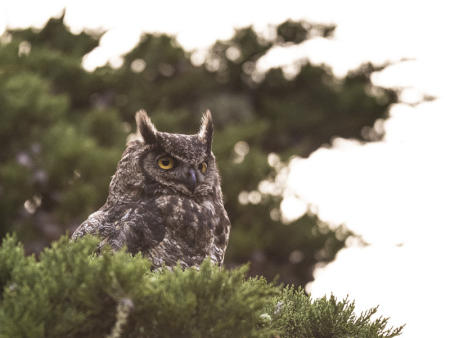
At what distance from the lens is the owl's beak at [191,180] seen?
10.2 ft

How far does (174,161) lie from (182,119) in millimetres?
8996

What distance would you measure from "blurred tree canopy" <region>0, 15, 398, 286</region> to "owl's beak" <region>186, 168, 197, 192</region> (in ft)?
18.6

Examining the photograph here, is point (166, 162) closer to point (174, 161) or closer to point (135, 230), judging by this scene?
point (174, 161)

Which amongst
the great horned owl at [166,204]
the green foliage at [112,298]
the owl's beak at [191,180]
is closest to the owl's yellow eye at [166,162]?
the great horned owl at [166,204]

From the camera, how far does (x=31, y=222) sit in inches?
364

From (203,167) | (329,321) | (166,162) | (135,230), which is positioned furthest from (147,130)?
(329,321)

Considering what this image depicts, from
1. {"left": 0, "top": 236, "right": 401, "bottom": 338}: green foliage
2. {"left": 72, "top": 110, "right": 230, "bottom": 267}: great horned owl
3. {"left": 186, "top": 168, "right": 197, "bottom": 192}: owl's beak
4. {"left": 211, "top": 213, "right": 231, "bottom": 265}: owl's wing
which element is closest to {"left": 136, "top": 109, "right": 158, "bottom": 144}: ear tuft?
{"left": 72, "top": 110, "right": 230, "bottom": 267}: great horned owl

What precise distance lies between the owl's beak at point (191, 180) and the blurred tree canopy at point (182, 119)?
18.6 feet

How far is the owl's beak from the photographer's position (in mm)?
3119

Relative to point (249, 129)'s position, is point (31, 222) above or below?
below

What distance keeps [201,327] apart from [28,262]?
A: 1.69 ft

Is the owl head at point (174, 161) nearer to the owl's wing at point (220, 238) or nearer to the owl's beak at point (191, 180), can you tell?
the owl's beak at point (191, 180)

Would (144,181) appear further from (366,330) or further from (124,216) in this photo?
(366,330)

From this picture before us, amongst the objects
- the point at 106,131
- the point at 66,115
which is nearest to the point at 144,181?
the point at 106,131
